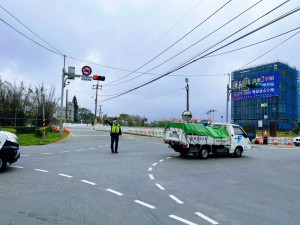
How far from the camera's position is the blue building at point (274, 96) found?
208 feet

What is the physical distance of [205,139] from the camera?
12.3m

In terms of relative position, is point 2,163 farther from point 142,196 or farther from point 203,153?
point 203,153

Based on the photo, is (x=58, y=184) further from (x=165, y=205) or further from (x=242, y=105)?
(x=242, y=105)

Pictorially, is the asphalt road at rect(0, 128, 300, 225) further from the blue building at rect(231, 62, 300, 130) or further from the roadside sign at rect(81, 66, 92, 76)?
the blue building at rect(231, 62, 300, 130)

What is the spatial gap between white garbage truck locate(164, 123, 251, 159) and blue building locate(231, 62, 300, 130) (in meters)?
53.9

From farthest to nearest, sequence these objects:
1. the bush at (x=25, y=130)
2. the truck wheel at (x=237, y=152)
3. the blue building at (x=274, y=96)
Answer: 1. the blue building at (x=274, y=96)
2. the bush at (x=25, y=130)
3. the truck wheel at (x=237, y=152)

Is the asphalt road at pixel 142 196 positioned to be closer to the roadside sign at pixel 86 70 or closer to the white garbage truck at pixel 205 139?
the white garbage truck at pixel 205 139

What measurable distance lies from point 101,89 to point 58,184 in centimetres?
5674

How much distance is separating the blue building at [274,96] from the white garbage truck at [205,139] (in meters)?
53.9

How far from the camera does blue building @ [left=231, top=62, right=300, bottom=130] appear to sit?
63.5 m

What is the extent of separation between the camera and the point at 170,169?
927 cm

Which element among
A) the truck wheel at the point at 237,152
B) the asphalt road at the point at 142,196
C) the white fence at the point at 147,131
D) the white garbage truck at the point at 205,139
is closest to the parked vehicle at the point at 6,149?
the asphalt road at the point at 142,196

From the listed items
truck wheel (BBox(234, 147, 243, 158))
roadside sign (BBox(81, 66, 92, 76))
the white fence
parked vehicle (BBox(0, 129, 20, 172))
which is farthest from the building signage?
parked vehicle (BBox(0, 129, 20, 172))

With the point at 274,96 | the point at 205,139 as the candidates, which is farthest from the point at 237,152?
the point at 274,96
